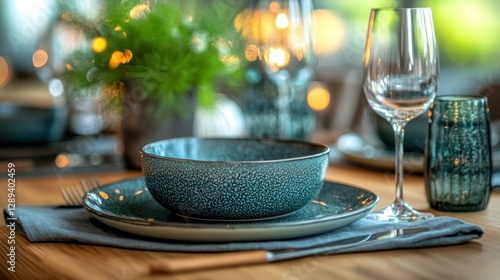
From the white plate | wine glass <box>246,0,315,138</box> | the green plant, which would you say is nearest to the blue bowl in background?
the green plant

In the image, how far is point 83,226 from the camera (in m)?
0.85

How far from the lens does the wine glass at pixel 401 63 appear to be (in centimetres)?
89

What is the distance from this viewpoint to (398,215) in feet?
2.97

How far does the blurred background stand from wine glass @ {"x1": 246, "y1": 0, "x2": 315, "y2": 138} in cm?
25

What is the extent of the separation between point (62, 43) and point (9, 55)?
520cm

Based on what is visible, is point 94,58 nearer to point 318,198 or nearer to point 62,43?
point 62,43

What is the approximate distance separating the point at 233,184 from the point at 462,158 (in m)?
0.35

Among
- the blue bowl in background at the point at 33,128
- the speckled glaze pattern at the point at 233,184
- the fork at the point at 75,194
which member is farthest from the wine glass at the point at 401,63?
the blue bowl in background at the point at 33,128

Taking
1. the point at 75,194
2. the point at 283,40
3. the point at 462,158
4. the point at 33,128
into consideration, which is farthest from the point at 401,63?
the point at 33,128

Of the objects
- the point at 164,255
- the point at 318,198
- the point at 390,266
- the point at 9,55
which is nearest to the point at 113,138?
the point at 318,198

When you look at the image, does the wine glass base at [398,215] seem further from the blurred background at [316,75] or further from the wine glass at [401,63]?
the blurred background at [316,75]

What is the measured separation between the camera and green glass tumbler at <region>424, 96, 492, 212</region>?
3.22 feet

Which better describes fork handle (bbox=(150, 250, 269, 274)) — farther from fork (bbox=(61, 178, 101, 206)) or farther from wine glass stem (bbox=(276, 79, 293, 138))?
wine glass stem (bbox=(276, 79, 293, 138))

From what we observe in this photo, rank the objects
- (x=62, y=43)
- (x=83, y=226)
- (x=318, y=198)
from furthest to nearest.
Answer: (x=62, y=43) < (x=318, y=198) < (x=83, y=226)
